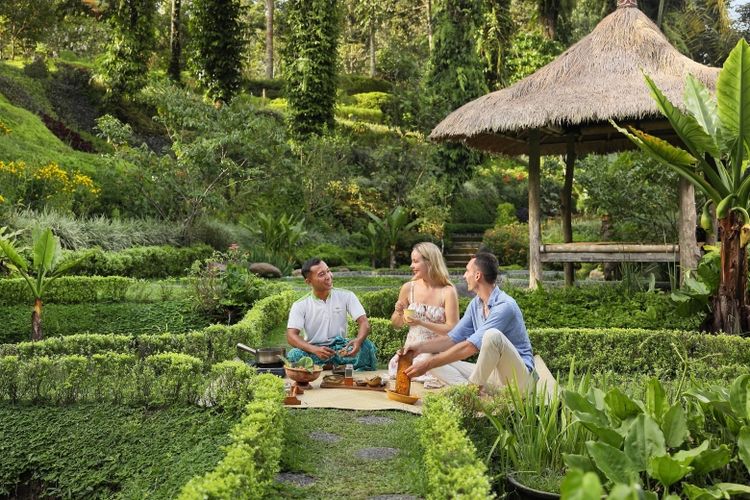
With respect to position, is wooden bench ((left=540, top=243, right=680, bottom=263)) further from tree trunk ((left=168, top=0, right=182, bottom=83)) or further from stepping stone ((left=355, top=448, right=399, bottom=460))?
tree trunk ((left=168, top=0, right=182, bottom=83))

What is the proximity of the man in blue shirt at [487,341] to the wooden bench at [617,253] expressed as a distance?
6219 millimetres

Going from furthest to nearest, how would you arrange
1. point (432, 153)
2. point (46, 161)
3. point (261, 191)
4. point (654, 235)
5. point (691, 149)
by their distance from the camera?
1. point (432, 153)
2. point (261, 191)
3. point (46, 161)
4. point (654, 235)
5. point (691, 149)

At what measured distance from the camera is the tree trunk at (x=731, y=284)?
7.78 m

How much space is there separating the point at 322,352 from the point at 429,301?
3.29 feet

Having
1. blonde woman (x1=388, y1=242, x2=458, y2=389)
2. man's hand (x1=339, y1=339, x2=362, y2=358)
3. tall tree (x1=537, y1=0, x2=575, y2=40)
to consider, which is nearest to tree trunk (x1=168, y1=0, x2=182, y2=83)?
tall tree (x1=537, y1=0, x2=575, y2=40)

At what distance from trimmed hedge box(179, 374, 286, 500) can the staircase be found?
53.4ft

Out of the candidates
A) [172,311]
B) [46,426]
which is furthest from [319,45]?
[46,426]

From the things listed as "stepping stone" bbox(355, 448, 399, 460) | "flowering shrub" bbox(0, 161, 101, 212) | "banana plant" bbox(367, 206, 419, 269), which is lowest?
"stepping stone" bbox(355, 448, 399, 460)

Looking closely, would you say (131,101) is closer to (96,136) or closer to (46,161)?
(96,136)

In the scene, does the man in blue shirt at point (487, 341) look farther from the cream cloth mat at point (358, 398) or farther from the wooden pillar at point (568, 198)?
the wooden pillar at point (568, 198)

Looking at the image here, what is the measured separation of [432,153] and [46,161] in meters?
10.7

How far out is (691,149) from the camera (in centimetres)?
808

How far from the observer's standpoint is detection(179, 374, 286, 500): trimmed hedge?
132 inches

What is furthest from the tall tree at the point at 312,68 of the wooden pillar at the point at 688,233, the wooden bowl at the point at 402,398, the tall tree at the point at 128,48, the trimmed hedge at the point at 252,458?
the trimmed hedge at the point at 252,458
